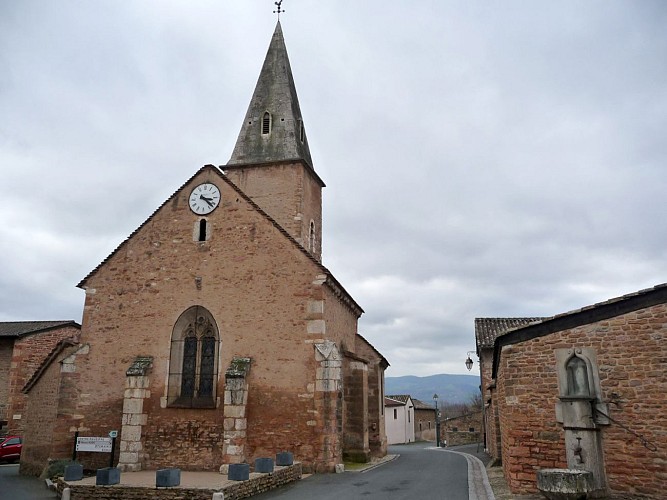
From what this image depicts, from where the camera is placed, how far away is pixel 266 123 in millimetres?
27875

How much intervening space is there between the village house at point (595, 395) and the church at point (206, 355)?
6820 millimetres

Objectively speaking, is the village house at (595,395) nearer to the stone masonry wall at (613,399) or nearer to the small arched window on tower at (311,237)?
the stone masonry wall at (613,399)

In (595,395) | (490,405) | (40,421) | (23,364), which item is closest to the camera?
(595,395)

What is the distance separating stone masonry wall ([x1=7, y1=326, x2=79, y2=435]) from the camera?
28.0 metres

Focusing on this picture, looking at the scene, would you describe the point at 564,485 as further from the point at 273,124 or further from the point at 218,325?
the point at 273,124

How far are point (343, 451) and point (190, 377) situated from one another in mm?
6376

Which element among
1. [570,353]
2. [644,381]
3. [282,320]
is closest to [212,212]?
[282,320]

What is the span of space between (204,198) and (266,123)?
8.37 metres

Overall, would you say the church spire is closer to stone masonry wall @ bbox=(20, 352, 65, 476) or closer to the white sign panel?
stone masonry wall @ bbox=(20, 352, 65, 476)

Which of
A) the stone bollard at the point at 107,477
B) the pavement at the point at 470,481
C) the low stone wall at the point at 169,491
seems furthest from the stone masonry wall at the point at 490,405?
the stone bollard at the point at 107,477

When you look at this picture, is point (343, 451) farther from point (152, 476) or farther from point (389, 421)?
point (389, 421)

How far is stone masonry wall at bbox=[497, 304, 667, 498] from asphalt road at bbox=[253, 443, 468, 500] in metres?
2.27

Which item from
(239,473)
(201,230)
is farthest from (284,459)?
(201,230)

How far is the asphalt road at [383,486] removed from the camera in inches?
533
